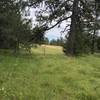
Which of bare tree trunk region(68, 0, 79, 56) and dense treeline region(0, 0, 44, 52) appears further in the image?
Result: bare tree trunk region(68, 0, 79, 56)

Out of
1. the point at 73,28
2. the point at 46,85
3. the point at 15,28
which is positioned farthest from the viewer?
the point at 73,28

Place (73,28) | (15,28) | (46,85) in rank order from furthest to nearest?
(73,28), (15,28), (46,85)

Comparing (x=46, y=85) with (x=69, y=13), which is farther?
(x=69, y=13)

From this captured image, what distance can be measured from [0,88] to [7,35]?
10694mm

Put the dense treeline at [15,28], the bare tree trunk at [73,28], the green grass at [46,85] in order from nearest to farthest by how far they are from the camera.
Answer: the green grass at [46,85]
the dense treeline at [15,28]
the bare tree trunk at [73,28]

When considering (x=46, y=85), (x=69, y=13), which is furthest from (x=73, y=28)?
(x=46, y=85)

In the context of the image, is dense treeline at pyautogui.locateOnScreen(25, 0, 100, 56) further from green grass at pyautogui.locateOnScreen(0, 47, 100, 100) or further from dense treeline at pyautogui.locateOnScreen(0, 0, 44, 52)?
green grass at pyautogui.locateOnScreen(0, 47, 100, 100)

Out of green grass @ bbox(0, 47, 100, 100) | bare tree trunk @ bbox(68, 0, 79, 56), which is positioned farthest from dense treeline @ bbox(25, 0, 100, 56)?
green grass @ bbox(0, 47, 100, 100)

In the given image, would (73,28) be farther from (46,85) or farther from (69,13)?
(46,85)

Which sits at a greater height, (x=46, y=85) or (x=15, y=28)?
(x=15, y=28)

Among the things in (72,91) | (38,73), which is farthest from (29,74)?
(72,91)

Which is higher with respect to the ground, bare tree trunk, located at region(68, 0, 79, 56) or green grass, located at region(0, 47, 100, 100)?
bare tree trunk, located at region(68, 0, 79, 56)

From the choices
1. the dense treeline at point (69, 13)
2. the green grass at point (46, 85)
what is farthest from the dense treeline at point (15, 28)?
the green grass at point (46, 85)

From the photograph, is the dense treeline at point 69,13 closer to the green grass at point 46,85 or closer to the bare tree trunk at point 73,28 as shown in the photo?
the bare tree trunk at point 73,28
